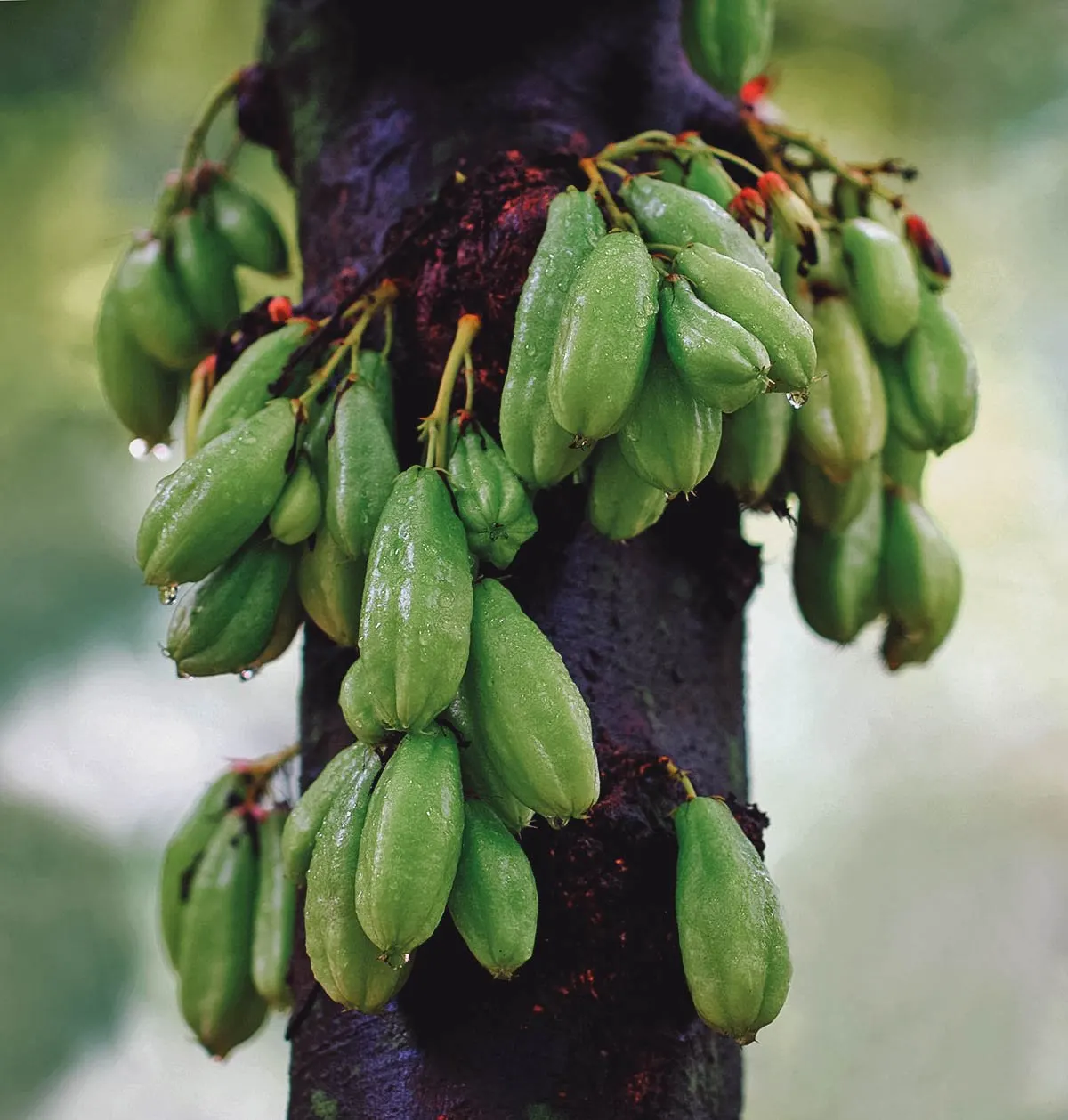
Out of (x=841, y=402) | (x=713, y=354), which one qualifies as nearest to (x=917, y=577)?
(x=841, y=402)

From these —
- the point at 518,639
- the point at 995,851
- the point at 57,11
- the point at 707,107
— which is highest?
the point at 57,11

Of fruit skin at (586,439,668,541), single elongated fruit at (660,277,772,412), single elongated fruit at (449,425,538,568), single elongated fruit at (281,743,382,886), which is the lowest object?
single elongated fruit at (281,743,382,886)

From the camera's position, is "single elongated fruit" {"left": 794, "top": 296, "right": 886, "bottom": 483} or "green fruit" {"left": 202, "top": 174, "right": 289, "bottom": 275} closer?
"single elongated fruit" {"left": 794, "top": 296, "right": 886, "bottom": 483}

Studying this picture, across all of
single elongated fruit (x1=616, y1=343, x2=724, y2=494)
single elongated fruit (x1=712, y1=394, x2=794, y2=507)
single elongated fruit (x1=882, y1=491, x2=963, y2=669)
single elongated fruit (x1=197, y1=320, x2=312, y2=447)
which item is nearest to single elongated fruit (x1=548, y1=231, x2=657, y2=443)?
single elongated fruit (x1=616, y1=343, x2=724, y2=494)

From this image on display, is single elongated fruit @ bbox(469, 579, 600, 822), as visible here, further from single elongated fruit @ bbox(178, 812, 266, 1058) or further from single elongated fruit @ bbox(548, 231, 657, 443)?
single elongated fruit @ bbox(178, 812, 266, 1058)

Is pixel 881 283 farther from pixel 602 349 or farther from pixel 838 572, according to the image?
pixel 602 349

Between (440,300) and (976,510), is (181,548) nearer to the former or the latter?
(440,300)

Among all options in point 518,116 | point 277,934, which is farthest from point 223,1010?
point 518,116
